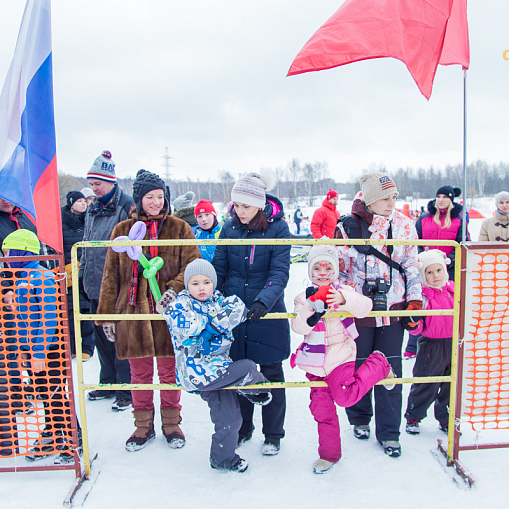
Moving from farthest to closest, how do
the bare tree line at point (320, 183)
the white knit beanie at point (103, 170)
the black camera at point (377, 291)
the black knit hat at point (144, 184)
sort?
1. the bare tree line at point (320, 183)
2. the white knit beanie at point (103, 170)
3. the black knit hat at point (144, 184)
4. the black camera at point (377, 291)

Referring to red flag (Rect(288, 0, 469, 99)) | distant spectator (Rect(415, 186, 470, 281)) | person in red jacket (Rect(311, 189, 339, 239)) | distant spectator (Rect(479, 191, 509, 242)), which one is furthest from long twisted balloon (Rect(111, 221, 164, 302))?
person in red jacket (Rect(311, 189, 339, 239))

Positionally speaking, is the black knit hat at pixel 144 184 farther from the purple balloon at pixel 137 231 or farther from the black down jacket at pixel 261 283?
the black down jacket at pixel 261 283

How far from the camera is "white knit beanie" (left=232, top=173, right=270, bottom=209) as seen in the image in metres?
2.60

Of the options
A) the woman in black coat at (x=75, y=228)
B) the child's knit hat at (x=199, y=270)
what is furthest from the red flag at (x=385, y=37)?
the woman in black coat at (x=75, y=228)

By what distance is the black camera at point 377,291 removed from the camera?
8.22ft

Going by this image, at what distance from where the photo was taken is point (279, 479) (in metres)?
2.38

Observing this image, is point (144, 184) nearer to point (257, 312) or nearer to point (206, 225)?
point (257, 312)

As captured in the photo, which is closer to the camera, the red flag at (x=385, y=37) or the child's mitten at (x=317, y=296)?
the child's mitten at (x=317, y=296)

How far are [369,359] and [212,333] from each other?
1.04 meters

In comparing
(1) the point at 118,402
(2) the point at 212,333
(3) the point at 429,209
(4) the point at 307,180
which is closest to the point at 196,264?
(2) the point at 212,333

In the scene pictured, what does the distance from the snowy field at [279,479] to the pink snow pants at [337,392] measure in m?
0.16

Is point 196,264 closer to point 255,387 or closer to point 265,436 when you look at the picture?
point 255,387

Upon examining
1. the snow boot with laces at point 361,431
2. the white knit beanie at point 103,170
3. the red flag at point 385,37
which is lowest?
the snow boot with laces at point 361,431

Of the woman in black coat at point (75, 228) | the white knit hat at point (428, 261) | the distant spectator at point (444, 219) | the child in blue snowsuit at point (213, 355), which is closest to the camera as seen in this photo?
the child in blue snowsuit at point (213, 355)
